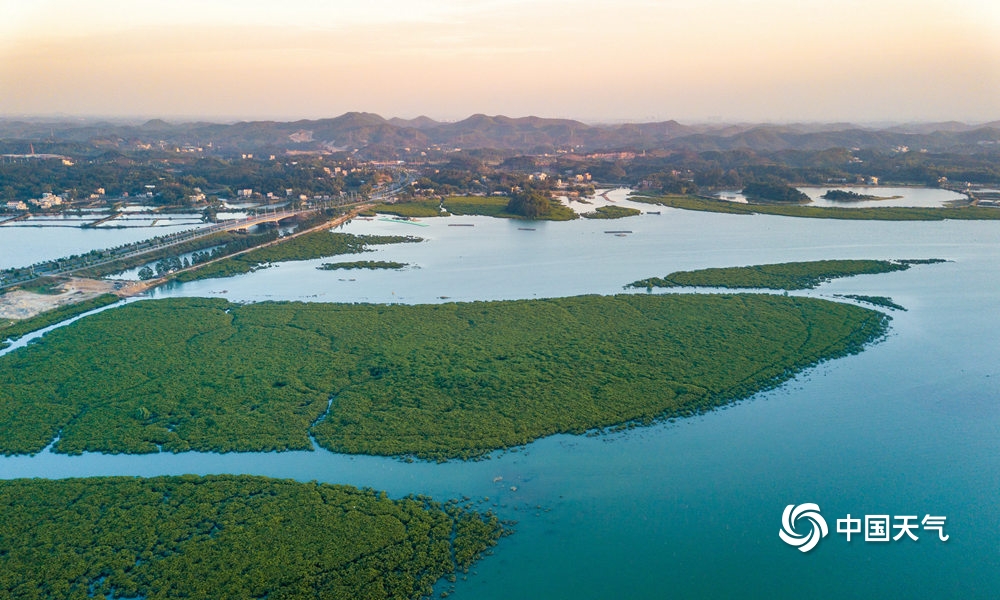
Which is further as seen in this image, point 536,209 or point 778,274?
point 536,209

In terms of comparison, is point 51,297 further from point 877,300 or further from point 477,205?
point 477,205

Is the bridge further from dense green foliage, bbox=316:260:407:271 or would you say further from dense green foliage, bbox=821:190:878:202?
dense green foliage, bbox=821:190:878:202

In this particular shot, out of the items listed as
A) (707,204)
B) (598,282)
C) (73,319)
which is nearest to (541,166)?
(707,204)

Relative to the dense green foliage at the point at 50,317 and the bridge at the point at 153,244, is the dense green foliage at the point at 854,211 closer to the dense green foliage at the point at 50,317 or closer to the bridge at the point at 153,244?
the bridge at the point at 153,244

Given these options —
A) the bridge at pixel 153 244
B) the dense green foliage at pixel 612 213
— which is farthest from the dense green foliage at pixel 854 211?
the bridge at pixel 153 244

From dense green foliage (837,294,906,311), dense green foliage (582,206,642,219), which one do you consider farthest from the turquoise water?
dense green foliage (582,206,642,219)

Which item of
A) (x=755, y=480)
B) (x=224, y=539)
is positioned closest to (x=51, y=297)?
(x=224, y=539)

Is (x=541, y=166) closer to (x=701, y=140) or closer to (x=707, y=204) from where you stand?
(x=707, y=204)
